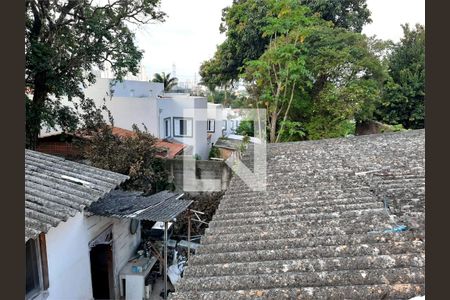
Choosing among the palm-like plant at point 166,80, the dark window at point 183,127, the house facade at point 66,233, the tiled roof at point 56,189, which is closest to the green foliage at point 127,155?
the house facade at point 66,233

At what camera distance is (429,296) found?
4.58ft

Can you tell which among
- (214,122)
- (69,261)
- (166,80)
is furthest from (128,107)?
(166,80)

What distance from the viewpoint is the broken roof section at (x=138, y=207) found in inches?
307

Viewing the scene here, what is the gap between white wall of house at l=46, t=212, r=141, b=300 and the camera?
6355 millimetres

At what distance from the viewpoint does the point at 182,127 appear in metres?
21.9

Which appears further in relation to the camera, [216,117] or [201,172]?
[216,117]

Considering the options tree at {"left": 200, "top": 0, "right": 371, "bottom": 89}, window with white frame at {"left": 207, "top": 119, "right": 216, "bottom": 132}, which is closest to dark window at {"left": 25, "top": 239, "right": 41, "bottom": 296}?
tree at {"left": 200, "top": 0, "right": 371, "bottom": 89}

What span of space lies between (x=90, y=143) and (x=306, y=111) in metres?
11.2

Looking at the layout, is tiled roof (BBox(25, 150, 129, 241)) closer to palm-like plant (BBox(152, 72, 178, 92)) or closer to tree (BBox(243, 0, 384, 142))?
tree (BBox(243, 0, 384, 142))

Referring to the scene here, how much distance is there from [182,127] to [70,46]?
9684 millimetres

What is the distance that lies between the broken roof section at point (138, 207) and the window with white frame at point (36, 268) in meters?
1.73

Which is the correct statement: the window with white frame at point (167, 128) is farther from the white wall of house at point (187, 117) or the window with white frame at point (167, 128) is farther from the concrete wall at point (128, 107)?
the concrete wall at point (128, 107)

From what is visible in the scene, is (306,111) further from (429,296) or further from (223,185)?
(429,296)

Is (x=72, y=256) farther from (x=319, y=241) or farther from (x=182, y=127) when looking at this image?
(x=182, y=127)
